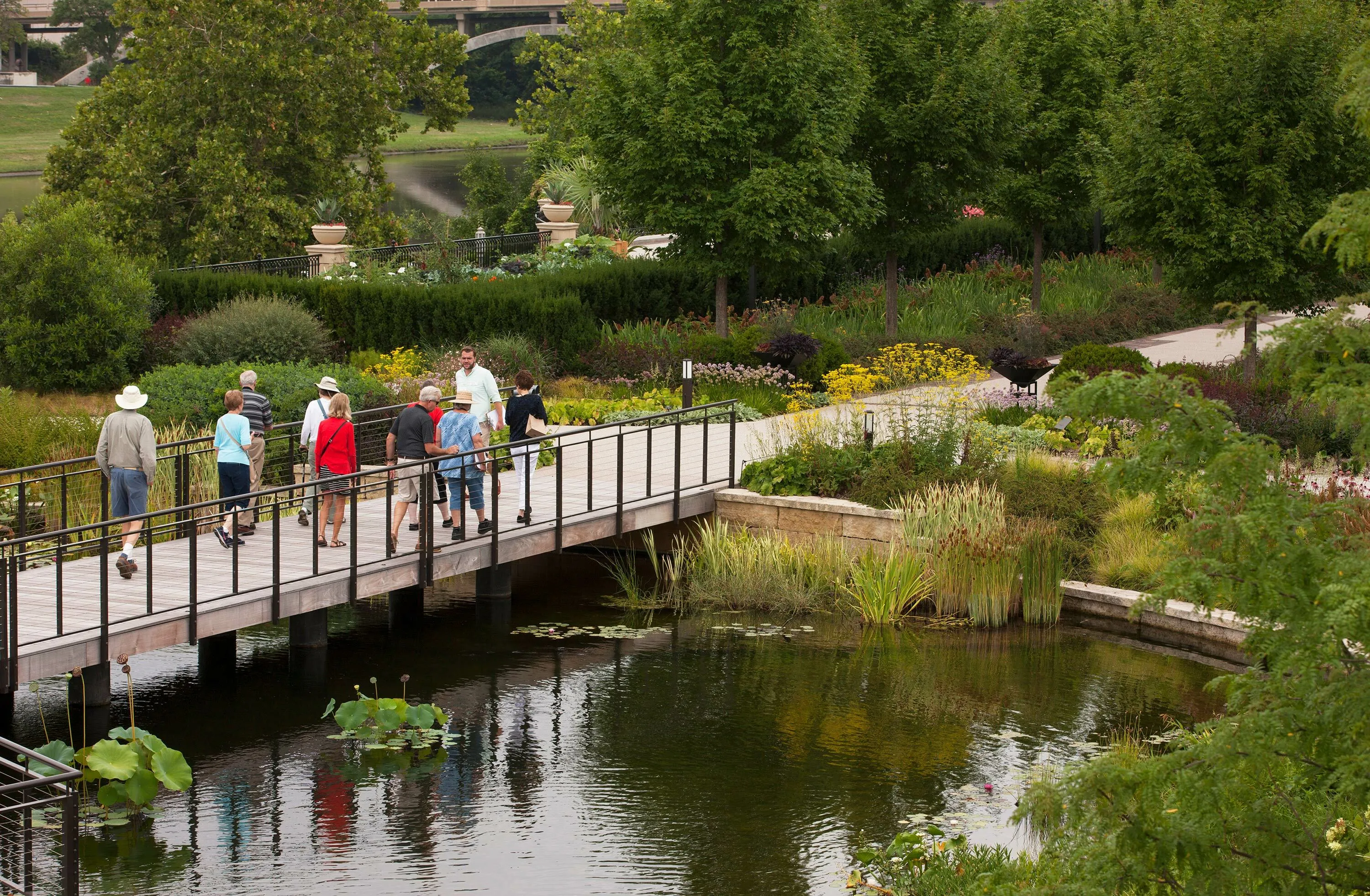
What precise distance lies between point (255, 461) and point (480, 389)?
7.19 ft

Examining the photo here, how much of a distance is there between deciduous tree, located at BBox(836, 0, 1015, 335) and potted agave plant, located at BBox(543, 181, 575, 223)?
8.70 metres

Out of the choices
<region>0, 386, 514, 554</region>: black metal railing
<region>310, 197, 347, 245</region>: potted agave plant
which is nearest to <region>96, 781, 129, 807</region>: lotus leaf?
<region>0, 386, 514, 554</region>: black metal railing

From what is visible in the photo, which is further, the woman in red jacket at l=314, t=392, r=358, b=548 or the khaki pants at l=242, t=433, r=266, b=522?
the khaki pants at l=242, t=433, r=266, b=522

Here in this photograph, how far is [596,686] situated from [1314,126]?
38.7 ft

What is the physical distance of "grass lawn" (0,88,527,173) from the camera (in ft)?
279

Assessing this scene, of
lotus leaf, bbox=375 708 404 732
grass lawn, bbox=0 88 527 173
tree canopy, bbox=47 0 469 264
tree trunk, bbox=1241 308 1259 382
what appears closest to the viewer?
lotus leaf, bbox=375 708 404 732

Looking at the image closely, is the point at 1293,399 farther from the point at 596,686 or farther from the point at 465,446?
the point at 465,446

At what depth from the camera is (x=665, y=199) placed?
2366cm

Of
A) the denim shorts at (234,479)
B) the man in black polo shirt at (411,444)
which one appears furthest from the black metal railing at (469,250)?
the denim shorts at (234,479)

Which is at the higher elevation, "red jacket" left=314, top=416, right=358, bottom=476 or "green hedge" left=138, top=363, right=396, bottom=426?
"red jacket" left=314, top=416, right=358, bottom=476

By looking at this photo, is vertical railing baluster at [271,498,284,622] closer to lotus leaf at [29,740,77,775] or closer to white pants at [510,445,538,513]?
lotus leaf at [29,740,77,775]

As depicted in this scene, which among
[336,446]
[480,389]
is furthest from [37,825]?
[480,389]

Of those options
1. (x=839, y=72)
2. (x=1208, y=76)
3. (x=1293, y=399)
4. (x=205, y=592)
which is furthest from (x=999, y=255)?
(x=1293, y=399)

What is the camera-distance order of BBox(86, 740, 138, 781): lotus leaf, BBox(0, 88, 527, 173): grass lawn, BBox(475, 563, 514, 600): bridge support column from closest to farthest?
BBox(86, 740, 138, 781): lotus leaf → BBox(475, 563, 514, 600): bridge support column → BBox(0, 88, 527, 173): grass lawn
